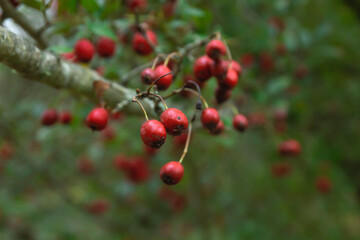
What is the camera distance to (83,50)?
5.14 feet

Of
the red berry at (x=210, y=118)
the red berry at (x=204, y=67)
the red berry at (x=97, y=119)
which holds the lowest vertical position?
the red berry at (x=210, y=118)

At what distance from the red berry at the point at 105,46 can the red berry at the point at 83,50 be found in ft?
0.68

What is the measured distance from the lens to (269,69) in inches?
134

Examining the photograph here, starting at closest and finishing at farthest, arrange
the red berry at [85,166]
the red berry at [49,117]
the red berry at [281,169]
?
the red berry at [49,117]
the red berry at [281,169]
the red berry at [85,166]

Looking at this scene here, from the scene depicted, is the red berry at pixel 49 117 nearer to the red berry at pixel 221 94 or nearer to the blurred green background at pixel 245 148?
the blurred green background at pixel 245 148

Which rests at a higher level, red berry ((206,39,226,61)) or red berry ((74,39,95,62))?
red berry ((74,39,95,62))

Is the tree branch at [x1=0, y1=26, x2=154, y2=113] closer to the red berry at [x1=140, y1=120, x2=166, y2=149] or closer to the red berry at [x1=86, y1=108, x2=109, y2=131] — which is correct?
the red berry at [x1=86, y1=108, x2=109, y2=131]

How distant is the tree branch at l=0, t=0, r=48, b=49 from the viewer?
1354 mm

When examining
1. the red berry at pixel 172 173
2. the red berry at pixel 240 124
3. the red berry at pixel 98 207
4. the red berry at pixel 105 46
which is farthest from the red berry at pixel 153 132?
the red berry at pixel 98 207

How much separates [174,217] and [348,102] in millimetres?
2785

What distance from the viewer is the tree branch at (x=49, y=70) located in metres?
1.05

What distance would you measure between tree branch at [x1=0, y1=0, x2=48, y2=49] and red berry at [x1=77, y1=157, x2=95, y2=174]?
2.73 metres

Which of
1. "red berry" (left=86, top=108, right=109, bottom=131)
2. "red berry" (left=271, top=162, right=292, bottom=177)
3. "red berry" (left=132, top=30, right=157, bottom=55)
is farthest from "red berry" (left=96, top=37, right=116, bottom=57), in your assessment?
"red berry" (left=271, top=162, right=292, bottom=177)

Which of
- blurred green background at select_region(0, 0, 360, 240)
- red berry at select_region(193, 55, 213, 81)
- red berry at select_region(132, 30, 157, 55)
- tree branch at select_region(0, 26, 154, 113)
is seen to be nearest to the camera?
tree branch at select_region(0, 26, 154, 113)
